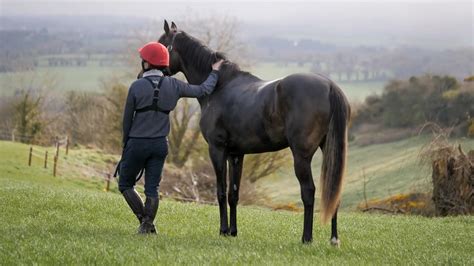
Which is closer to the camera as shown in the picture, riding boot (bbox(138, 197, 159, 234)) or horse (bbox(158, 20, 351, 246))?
horse (bbox(158, 20, 351, 246))

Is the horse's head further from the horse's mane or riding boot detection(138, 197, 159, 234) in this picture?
riding boot detection(138, 197, 159, 234)

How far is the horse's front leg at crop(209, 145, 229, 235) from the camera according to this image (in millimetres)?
10648

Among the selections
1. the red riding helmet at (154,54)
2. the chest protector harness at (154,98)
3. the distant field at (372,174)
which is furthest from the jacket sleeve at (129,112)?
the distant field at (372,174)

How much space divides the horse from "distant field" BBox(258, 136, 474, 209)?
29236 mm

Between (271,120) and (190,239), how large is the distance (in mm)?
2058

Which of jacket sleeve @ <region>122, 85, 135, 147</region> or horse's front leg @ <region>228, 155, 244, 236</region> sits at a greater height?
jacket sleeve @ <region>122, 85, 135, 147</region>

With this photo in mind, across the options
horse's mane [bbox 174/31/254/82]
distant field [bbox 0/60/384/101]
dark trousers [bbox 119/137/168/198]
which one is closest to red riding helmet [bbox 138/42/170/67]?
dark trousers [bbox 119/137/168/198]

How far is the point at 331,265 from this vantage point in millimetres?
8188

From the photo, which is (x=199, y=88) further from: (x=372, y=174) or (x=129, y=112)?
(x=372, y=174)

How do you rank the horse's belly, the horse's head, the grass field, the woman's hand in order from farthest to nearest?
the horse's head → the woman's hand → the horse's belly → the grass field

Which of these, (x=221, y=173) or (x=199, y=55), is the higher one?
(x=199, y=55)

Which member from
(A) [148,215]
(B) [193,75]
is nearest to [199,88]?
(B) [193,75]

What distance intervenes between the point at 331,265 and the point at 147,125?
3.30 m

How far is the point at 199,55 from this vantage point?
37.3 feet
